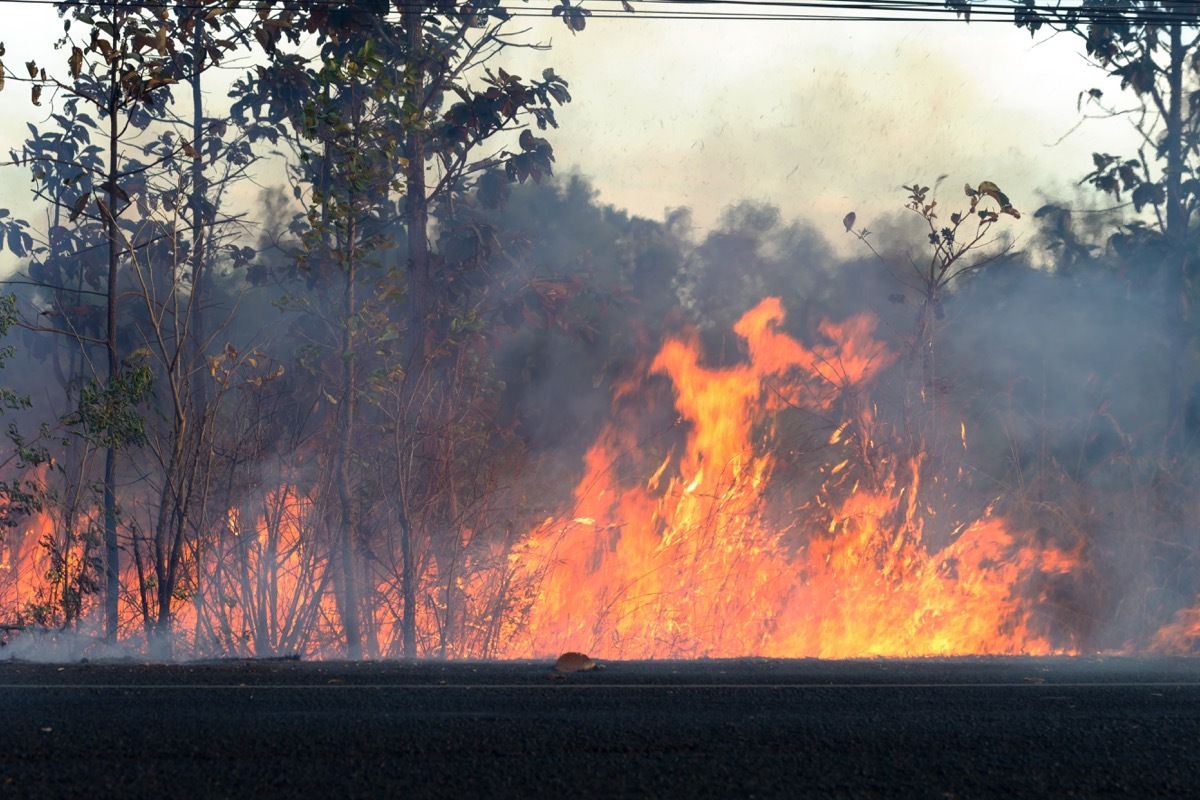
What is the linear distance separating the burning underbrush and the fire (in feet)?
0.11

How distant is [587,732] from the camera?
20.2ft

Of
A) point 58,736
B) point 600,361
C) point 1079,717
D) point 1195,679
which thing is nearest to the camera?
point 58,736

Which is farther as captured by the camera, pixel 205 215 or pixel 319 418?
pixel 205 215

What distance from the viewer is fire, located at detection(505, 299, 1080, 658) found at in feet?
54.9

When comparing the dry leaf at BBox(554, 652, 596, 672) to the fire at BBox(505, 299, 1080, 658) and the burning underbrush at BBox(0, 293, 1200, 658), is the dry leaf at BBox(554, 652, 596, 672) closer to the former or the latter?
the burning underbrush at BBox(0, 293, 1200, 658)

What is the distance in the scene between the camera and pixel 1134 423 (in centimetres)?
2141

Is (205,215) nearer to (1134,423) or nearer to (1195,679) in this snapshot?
(1195,679)

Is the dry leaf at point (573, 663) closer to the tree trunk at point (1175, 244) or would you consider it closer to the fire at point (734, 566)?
the fire at point (734, 566)

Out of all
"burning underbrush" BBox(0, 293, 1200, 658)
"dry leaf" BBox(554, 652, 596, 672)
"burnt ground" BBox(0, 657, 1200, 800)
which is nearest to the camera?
"burnt ground" BBox(0, 657, 1200, 800)

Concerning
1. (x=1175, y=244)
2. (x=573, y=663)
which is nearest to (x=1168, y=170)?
(x=1175, y=244)

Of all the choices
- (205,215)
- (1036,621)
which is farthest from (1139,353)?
(205,215)

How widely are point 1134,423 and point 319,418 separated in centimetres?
1459

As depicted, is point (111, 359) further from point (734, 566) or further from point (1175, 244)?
point (1175, 244)

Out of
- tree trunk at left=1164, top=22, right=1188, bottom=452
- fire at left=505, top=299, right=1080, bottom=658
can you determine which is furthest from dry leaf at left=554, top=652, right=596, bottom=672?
tree trunk at left=1164, top=22, right=1188, bottom=452
